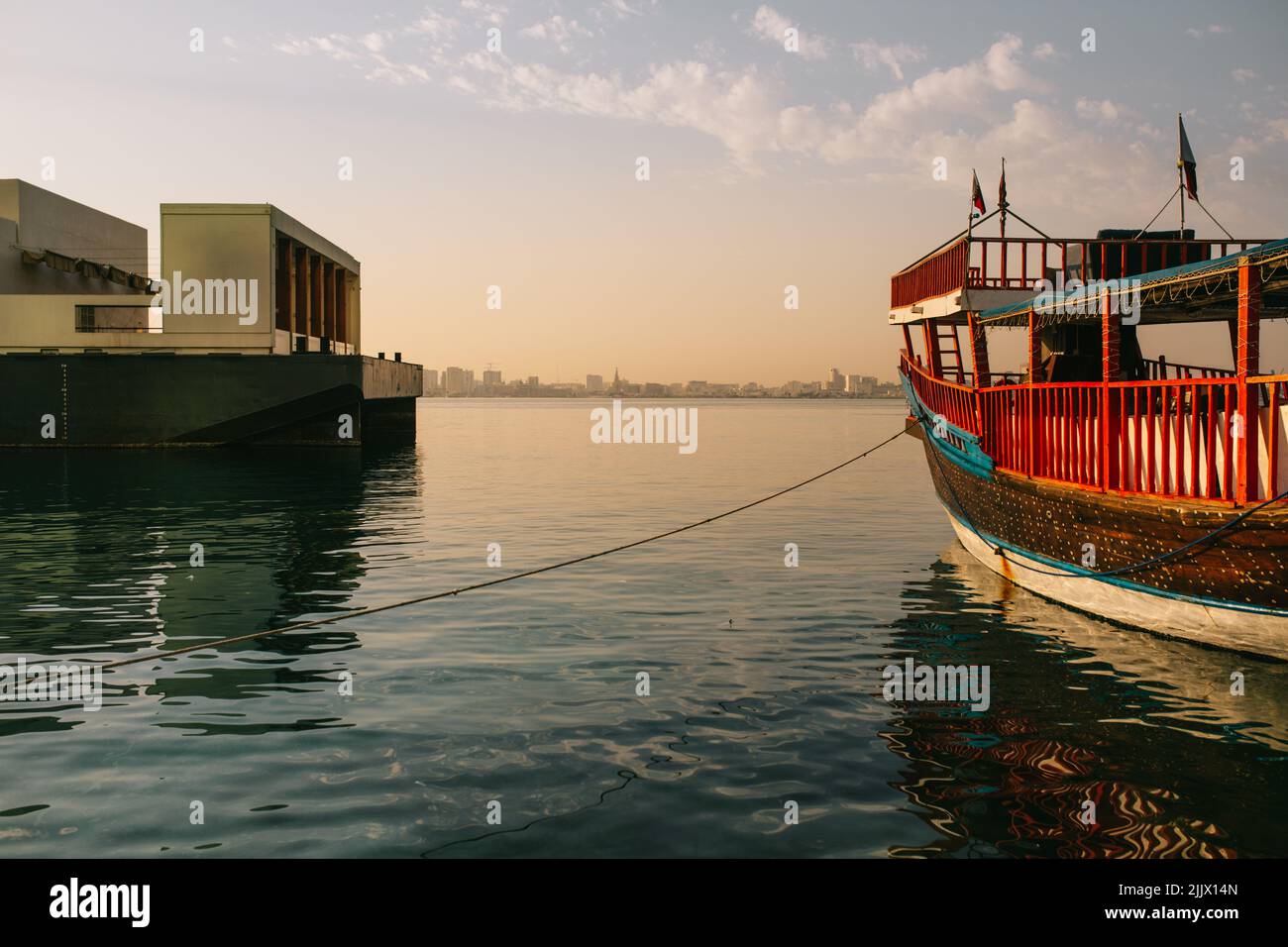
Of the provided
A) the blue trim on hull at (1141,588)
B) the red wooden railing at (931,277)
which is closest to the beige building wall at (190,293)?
the red wooden railing at (931,277)

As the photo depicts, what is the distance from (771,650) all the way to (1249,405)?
5800 mm

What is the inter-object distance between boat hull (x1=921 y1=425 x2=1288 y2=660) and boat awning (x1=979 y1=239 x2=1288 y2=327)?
263cm

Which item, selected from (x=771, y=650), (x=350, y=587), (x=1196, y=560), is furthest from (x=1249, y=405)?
(x=350, y=587)

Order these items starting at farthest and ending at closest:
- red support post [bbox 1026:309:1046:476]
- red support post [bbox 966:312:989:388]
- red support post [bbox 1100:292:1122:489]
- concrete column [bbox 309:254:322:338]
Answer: concrete column [bbox 309:254:322:338] < red support post [bbox 966:312:989:388] < red support post [bbox 1026:309:1046:476] < red support post [bbox 1100:292:1122:489]

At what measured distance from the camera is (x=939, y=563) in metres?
19.5

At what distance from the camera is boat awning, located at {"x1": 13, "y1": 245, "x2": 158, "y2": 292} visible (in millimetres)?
52375

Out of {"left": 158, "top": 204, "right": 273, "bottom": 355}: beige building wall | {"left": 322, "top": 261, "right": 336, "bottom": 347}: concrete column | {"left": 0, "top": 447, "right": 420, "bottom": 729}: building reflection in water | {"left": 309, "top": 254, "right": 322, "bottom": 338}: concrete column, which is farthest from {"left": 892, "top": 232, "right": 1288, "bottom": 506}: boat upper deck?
{"left": 322, "top": 261, "right": 336, "bottom": 347}: concrete column

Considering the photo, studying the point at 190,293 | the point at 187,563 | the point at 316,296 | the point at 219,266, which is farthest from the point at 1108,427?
the point at 316,296

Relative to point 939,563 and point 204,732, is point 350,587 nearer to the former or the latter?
point 204,732

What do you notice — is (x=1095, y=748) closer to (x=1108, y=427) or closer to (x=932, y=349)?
(x=1108, y=427)

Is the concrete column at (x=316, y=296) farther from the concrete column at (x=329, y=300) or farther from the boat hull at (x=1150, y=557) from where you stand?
the boat hull at (x=1150, y=557)

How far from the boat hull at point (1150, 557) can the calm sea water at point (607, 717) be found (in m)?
0.39

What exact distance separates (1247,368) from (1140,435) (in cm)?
205

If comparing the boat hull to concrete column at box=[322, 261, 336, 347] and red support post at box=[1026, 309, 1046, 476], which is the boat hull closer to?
red support post at box=[1026, 309, 1046, 476]
